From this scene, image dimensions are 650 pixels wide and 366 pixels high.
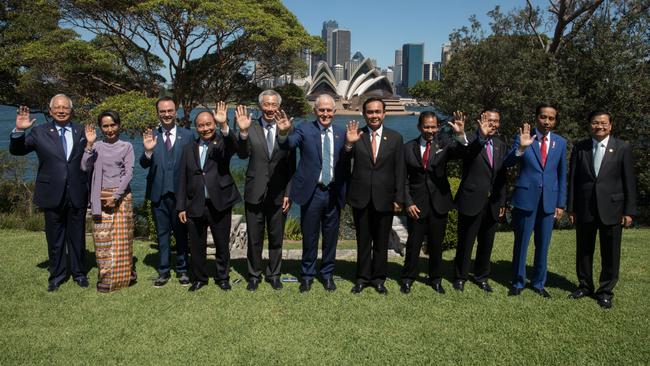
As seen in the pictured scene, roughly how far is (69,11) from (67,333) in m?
10.9

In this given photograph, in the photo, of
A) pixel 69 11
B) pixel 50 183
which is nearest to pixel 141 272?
pixel 50 183

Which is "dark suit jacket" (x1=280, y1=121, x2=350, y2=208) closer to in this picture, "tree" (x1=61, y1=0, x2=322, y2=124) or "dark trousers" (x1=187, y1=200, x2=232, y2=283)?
"dark trousers" (x1=187, y1=200, x2=232, y2=283)

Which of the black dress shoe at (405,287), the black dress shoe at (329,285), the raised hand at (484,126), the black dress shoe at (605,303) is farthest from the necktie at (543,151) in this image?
the black dress shoe at (329,285)

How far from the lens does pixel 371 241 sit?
4887mm

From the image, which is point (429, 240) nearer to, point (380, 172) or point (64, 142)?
point (380, 172)

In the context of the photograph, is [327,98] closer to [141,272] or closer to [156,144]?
[156,144]

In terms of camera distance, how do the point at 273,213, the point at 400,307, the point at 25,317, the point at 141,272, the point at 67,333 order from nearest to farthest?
the point at 67,333
the point at 25,317
the point at 400,307
the point at 273,213
the point at 141,272

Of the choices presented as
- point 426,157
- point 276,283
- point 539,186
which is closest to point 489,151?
point 539,186

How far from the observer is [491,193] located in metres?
4.87

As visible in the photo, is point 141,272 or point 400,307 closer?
point 400,307

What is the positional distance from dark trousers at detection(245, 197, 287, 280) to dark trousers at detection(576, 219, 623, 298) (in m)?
3.14

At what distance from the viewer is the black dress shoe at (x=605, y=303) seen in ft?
14.5

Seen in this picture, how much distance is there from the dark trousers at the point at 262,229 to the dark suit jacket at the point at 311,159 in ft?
0.98

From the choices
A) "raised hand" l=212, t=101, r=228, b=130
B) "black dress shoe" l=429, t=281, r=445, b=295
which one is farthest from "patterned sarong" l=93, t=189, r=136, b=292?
"black dress shoe" l=429, t=281, r=445, b=295
